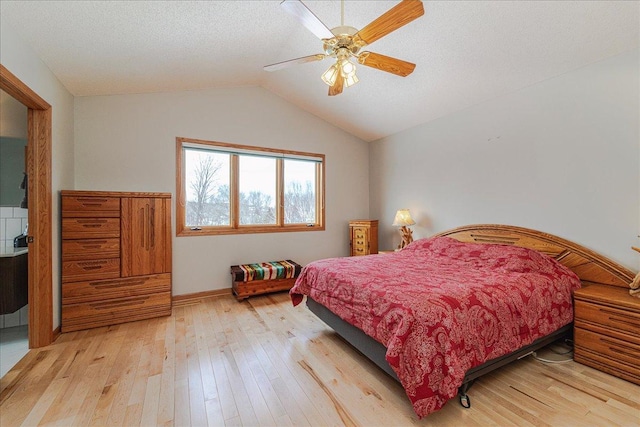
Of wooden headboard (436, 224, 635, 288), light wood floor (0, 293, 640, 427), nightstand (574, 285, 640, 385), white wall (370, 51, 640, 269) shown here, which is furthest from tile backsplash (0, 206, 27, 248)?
nightstand (574, 285, 640, 385)

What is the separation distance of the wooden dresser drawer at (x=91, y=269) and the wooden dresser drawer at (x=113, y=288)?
5 centimetres

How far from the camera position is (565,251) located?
2.59 meters

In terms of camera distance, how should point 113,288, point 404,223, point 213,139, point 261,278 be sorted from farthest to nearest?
point 404,223 < point 213,139 < point 261,278 < point 113,288

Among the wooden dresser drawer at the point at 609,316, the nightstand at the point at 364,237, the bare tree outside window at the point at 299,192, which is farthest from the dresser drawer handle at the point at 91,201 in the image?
the wooden dresser drawer at the point at 609,316

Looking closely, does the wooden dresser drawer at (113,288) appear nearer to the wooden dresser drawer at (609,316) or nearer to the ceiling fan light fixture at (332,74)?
the ceiling fan light fixture at (332,74)

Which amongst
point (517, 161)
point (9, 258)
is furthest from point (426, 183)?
point (9, 258)

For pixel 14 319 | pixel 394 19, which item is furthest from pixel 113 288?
pixel 394 19

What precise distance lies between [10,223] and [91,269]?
1.02 metres

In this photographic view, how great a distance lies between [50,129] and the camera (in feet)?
7.98

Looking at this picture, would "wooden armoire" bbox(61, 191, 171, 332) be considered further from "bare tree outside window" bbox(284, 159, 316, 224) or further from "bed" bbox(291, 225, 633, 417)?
"bare tree outside window" bbox(284, 159, 316, 224)

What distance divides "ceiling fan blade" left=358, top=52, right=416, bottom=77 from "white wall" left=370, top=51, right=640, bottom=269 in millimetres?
1698

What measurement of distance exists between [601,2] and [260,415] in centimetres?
359

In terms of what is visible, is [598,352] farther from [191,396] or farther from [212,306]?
→ [212,306]

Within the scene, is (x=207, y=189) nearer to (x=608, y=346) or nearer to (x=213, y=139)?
(x=213, y=139)
